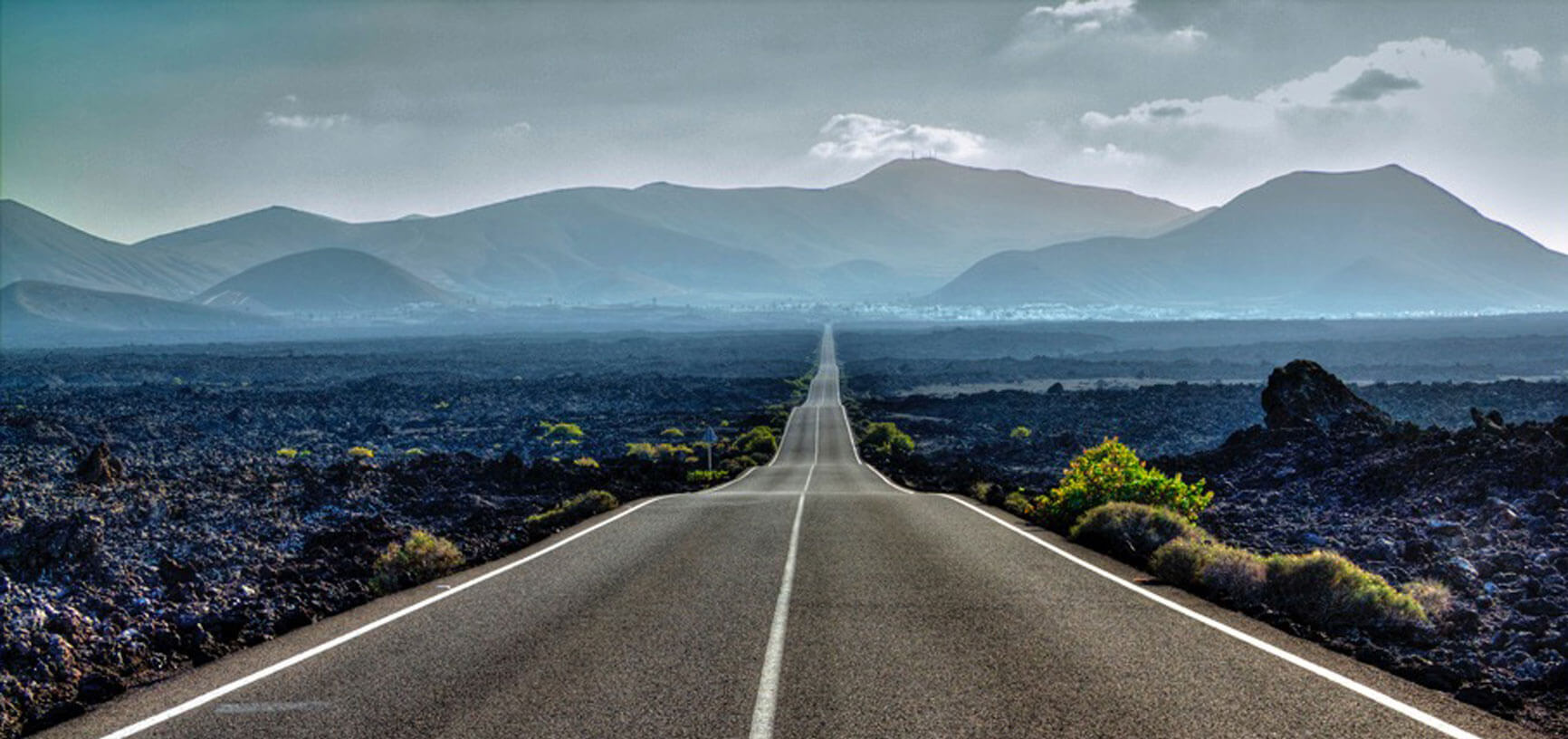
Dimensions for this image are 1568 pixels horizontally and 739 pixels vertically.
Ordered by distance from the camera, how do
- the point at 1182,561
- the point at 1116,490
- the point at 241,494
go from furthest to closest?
1. the point at 241,494
2. the point at 1116,490
3. the point at 1182,561

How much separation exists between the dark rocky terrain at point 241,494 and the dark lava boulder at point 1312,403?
20240mm

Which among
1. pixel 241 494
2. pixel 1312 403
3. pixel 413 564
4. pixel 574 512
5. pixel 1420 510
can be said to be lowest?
pixel 241 494

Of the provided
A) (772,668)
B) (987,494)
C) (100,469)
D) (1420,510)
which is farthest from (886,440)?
(772,668)

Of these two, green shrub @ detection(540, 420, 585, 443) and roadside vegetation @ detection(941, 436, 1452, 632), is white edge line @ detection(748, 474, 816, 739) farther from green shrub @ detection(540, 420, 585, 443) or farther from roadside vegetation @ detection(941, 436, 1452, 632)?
green shrub @ detection(540, 420, 585, 443)

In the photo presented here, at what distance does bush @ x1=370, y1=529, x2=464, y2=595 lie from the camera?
14.1 metres

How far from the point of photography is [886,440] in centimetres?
6481

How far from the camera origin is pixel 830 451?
190ft

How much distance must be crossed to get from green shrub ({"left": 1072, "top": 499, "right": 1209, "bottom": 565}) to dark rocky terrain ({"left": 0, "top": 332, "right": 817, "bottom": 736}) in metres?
9.91

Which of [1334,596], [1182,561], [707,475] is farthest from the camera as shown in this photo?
[707,475]

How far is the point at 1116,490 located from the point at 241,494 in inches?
1002

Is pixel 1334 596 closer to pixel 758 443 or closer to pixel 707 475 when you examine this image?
pixel 707 475

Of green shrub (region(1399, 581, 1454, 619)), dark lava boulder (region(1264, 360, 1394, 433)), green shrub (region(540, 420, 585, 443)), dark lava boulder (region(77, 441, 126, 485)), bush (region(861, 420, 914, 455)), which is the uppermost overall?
dark lava boulder (region(1264, 360, 1394, 433))

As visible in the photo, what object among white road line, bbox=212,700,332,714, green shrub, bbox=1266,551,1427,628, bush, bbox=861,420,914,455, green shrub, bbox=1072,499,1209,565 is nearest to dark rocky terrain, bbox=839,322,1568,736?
green shrub, bbox=1266,551,1427,628

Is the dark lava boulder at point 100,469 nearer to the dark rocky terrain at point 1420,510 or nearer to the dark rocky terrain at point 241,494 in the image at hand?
the dark rocky terrain at point 241,494
